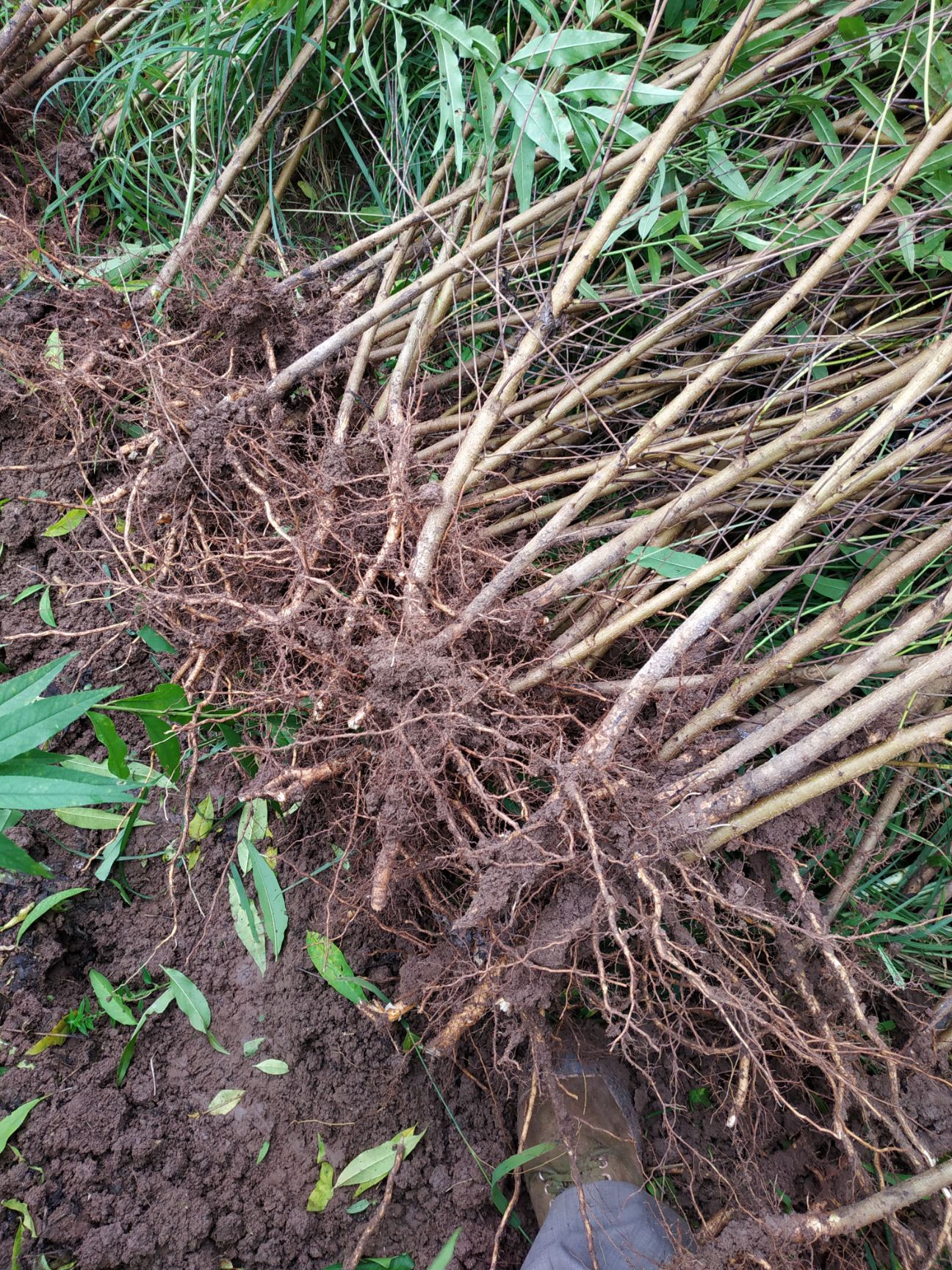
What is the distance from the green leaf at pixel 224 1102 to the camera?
1100mm

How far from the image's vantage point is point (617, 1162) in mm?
1171

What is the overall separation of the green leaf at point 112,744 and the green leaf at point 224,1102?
1.64ft

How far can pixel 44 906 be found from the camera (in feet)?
3.71

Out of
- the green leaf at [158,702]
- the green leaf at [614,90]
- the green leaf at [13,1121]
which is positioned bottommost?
the green leaf at [13,1121]

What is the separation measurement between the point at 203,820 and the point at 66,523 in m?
0.62

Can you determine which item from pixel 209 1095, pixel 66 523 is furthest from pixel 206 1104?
pixel 66 523

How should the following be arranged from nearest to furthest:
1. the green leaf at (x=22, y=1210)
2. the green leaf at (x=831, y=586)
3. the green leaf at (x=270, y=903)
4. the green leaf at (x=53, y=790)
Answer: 1. the green leaf at (x=53, y=790)
2. the green leaf at (x=22, y=1210)
3. the green leaf at (x=270, y=903)
4. the green leaf at (x=831, y=586)

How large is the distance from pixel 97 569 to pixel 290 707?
0.52 metres

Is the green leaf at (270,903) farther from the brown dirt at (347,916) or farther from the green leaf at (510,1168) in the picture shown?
the green leaf at (510,1168)

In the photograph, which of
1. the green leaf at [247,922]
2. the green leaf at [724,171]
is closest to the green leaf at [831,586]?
the green leaf at [724,171]

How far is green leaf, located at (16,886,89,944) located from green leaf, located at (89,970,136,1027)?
0.12 meters

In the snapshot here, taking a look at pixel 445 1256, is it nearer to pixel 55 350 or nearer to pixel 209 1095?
pixel 209 1095

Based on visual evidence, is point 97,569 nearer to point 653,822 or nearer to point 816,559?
point 653,822

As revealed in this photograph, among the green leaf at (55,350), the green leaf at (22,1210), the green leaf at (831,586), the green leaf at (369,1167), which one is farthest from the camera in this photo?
the green leaf at (55,350)
